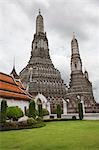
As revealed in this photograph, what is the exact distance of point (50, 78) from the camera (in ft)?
191

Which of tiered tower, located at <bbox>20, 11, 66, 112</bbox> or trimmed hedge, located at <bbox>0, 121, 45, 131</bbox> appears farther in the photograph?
tiered tower, located at <bbox>20, 11, 66, 112</bbox>

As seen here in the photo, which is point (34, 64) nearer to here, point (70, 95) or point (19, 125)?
point (70, 95)

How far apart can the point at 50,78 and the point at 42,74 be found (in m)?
2.81

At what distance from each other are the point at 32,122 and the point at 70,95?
38647mm

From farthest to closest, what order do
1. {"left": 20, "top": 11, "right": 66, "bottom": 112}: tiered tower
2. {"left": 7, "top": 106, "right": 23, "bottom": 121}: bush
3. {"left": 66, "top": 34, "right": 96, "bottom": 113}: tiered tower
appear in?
{"left": 66, "top": 34, "right": 96, "bottom": 113}: tiered tower → {"left": 20, "top": 11, "right": 66, "bottom": 112}: tiered tower → {"left": 7, "top": 106, "right": 23, "bottom": 121}: bush

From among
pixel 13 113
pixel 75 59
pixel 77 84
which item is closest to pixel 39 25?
pixel 75 59

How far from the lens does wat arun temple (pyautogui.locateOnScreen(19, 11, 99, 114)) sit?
53.7m

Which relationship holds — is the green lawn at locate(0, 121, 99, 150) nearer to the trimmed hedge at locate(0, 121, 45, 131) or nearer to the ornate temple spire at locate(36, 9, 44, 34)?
the trimmed hedge at locate(0, 121, 45, 131)

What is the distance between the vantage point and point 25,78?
57.1 metres

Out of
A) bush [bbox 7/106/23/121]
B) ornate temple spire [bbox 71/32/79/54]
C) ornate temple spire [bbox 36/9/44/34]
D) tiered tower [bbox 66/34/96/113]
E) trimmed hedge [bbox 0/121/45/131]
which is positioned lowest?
trimmed hedge [bbox 0/121/45/131]

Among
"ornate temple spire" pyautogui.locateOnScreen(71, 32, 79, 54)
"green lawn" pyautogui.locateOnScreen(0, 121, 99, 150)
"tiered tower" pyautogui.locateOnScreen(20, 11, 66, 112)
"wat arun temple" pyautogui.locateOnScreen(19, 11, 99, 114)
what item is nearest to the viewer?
"green lawn" pyautogui.locateOnScreen(0, 121, 99, 150)

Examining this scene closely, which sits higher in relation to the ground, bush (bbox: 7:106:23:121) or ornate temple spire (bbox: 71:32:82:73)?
ornate temple spire (bbox: 71:32:82:73)

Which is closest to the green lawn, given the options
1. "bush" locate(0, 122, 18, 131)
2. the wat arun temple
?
"bush" locate(0, 122, 18, 131)

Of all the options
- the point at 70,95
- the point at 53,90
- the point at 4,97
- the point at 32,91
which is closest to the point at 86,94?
the point at 70,95
